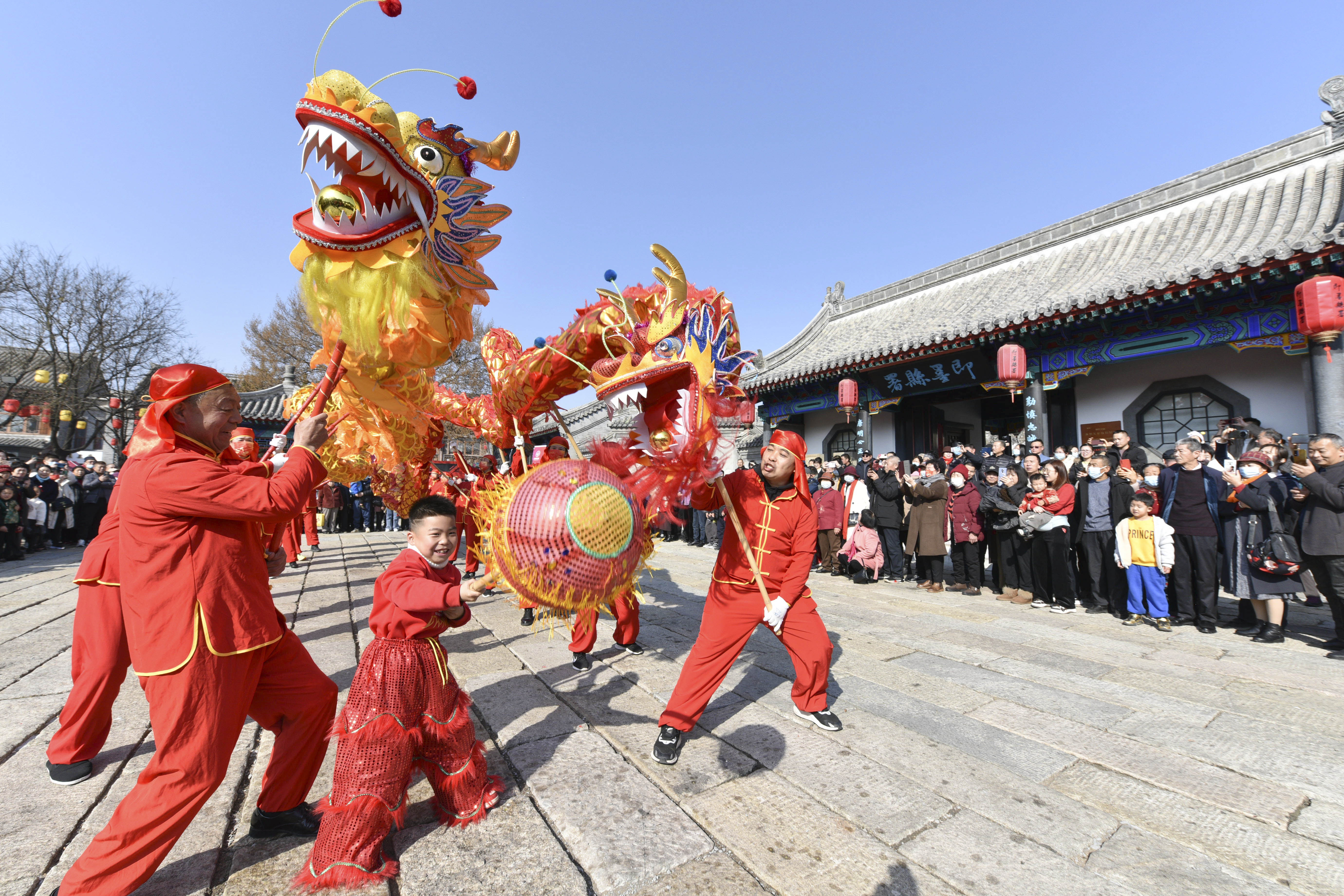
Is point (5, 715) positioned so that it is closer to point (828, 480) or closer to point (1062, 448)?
point (828, 480)

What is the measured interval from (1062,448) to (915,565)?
8.84 feet

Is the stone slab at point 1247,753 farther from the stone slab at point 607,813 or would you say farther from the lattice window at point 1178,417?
the lattice window at point 1178,417

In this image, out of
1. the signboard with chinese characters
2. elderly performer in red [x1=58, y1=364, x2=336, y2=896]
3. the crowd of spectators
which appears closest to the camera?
elderly performer in red [x1=58, y1=364, x2=336, y2=896]

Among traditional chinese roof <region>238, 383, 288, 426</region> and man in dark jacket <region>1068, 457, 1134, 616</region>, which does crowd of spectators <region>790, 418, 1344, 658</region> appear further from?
traditional chinese roof <region>238, 383, 288, 426</region>

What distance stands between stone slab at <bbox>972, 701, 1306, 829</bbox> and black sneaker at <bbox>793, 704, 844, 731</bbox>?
2.67 feet

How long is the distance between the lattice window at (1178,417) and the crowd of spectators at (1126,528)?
277 mm

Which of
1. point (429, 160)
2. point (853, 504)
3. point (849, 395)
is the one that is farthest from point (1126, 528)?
point (429, 160)

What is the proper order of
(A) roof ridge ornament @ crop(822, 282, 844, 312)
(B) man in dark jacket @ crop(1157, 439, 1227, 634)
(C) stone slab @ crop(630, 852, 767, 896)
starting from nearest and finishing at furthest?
(C) stone slab @ crop(630, 852, 767, 896), (B) man in dark jacket @ crop(1157, 439, 1227, 634), (A) roof ridge ornament @ crop(822, 282, 844, 312)

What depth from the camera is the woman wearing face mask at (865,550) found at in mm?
7832

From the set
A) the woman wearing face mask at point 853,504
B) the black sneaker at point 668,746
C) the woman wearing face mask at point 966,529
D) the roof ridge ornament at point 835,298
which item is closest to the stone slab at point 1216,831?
the black sneaker at point 668,746

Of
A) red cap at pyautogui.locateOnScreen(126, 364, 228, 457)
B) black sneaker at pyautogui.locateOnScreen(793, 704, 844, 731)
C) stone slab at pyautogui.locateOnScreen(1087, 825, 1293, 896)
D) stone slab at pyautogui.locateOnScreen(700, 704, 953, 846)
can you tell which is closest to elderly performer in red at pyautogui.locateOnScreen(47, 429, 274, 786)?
red cap at pyautogui.locateOnScreen(126, 364, 228, 457)

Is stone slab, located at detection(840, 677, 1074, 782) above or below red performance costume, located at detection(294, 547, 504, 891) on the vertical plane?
below

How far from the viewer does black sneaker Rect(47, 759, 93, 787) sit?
252 centimetres

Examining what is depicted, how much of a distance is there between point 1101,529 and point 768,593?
15.1ft
